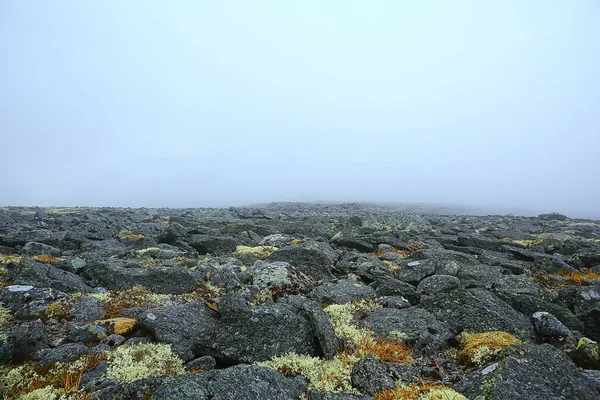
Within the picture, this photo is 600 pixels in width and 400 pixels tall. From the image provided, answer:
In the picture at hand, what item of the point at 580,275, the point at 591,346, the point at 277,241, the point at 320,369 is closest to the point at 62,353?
the point at 320,369

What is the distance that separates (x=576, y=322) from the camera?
26.8ft

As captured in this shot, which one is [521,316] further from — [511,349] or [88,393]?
[88,393]

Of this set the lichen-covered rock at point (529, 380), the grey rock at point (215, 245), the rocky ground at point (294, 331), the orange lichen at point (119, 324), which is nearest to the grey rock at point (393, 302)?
the rocky ground at point (294, 331)

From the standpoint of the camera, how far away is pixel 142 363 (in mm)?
5984

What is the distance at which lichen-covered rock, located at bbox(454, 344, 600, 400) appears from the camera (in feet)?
17.0

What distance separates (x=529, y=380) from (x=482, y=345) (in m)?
1.59

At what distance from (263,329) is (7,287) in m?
6.69

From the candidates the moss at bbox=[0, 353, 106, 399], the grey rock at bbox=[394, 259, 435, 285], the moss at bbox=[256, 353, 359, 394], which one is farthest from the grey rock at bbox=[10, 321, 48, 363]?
the grey rock at bbox=[394, 259, 435, 285]

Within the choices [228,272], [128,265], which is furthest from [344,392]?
[128,265]

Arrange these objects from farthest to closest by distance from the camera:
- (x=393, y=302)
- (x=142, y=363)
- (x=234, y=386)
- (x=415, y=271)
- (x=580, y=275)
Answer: (x=580, y=275) < (x=415, y=271) < (x=393, y=302) < (x=142, y=363) < (x=234, y=386)

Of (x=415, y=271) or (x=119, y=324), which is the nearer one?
(x=119, y=324)

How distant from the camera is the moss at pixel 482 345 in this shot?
21.6 feet

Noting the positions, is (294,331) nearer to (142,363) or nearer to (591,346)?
(142,363)

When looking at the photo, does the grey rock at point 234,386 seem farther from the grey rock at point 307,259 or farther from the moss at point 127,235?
the moss at point 127,235
